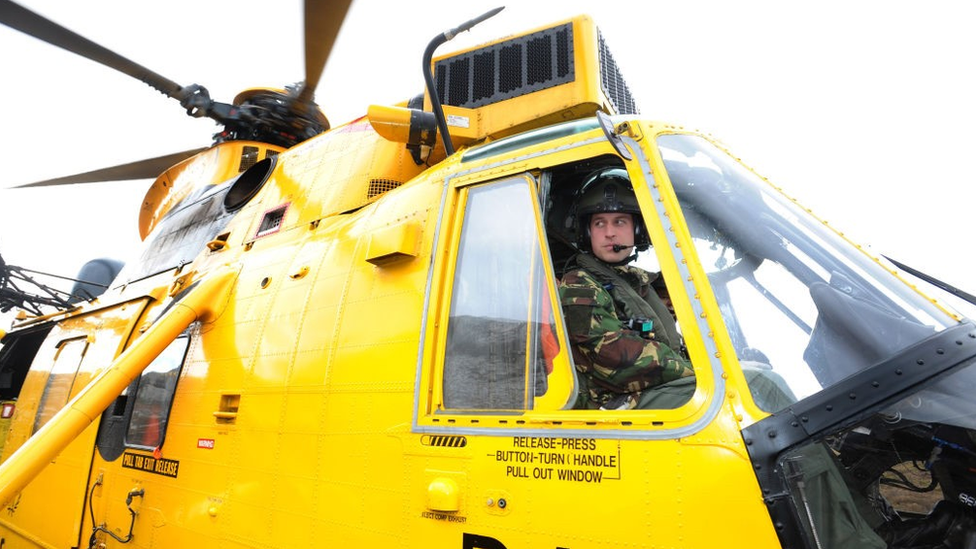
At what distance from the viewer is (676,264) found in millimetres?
2092

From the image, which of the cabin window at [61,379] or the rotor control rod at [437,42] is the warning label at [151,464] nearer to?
the cabin window at [61,379]

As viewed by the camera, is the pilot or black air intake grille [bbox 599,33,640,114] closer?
the pilot

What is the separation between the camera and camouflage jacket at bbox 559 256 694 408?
228 centimetres

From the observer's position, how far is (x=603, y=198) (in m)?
2.82

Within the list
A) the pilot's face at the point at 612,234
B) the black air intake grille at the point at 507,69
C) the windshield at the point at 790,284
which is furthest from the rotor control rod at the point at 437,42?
the windshield at the point at 790,284

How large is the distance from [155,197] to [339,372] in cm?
660

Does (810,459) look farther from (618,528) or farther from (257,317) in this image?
(257,317)

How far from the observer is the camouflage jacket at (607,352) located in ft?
7.47

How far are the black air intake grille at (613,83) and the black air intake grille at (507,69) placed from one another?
11.1 inches

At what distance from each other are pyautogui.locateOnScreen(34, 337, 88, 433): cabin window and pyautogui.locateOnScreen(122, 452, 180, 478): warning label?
1558 millimetres

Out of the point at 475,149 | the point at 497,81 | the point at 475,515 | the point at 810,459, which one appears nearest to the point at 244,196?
the point at 497,81

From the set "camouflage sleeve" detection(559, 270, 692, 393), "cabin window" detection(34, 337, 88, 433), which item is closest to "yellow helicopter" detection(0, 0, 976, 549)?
"camouflage sleeve" detection(559, 270, 692, 393)

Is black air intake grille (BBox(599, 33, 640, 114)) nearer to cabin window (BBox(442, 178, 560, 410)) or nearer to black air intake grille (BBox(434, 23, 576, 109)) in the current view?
black air intake grille (BBox(434, 23, 576, 109))

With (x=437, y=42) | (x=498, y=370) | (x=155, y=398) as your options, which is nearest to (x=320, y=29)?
(x=437, y=42)
